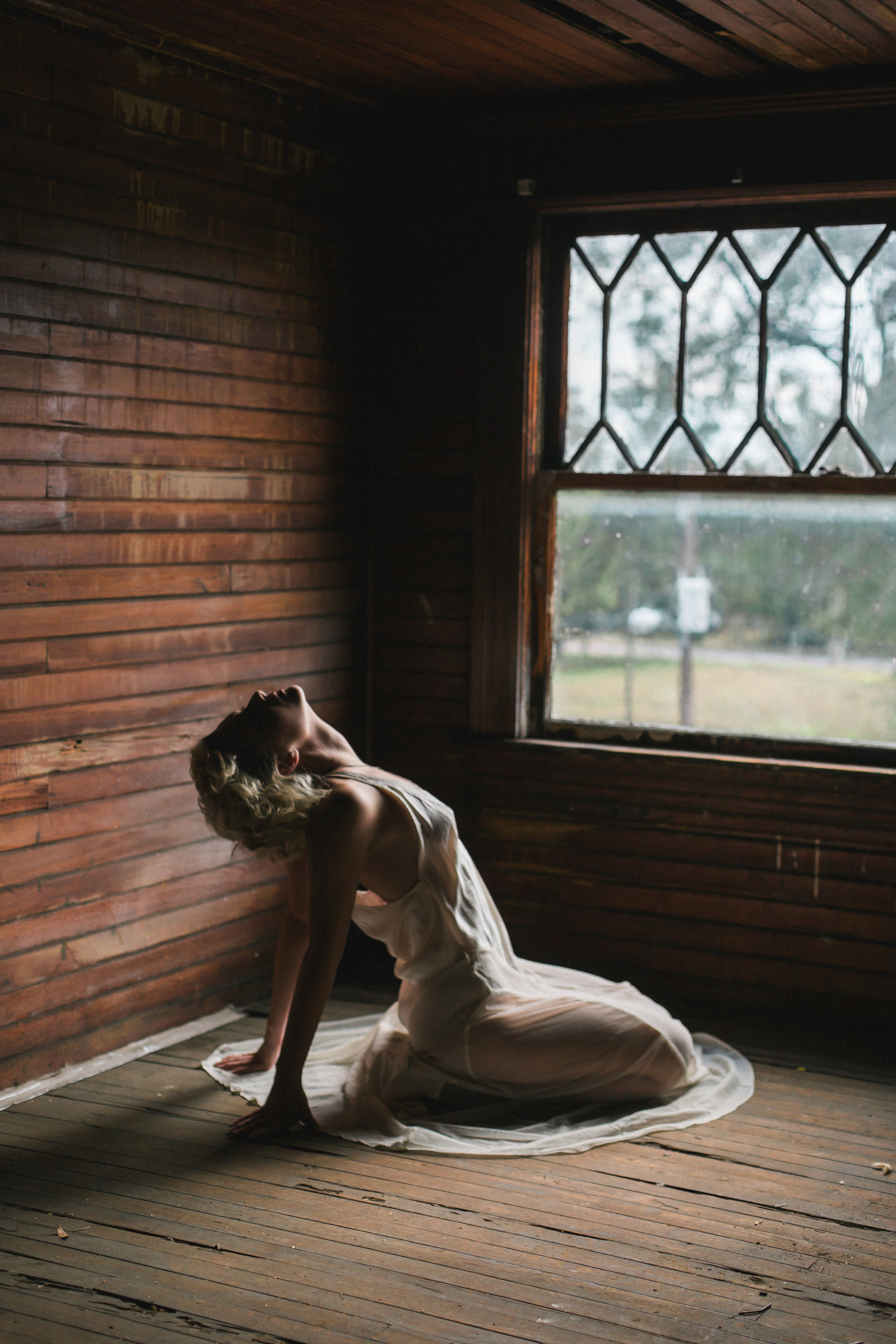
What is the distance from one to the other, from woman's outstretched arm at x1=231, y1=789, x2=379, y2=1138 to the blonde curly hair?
52mm

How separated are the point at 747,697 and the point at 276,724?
5.72 ft

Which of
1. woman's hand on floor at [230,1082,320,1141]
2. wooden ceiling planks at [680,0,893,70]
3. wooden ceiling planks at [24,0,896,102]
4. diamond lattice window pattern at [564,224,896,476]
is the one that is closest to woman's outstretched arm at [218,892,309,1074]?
woman's hand on floor at [230,1082,320,1141]

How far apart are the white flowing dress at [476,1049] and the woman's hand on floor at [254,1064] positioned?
101 mm

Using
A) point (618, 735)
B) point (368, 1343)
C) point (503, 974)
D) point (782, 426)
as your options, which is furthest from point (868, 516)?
point (368, 1343)

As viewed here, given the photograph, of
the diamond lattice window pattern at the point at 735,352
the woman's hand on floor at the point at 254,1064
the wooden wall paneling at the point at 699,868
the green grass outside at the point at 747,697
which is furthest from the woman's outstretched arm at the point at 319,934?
the diamond lattice window pattern at the point at 735,352

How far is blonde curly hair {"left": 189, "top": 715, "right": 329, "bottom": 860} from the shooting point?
3154mm

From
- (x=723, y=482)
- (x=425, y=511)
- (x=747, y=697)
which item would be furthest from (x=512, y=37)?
(x=747, y=697)

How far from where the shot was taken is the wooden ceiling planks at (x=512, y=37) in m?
3.44

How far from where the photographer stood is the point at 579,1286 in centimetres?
257

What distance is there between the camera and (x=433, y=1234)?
277 cm

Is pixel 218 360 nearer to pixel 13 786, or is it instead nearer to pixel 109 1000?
pixel 13 786

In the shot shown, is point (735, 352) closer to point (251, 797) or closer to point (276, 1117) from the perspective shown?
point (251, 797)

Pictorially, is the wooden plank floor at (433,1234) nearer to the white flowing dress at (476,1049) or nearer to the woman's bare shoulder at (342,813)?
the white flowing dress at (476,1049)

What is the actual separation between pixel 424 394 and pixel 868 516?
5.10 ft
